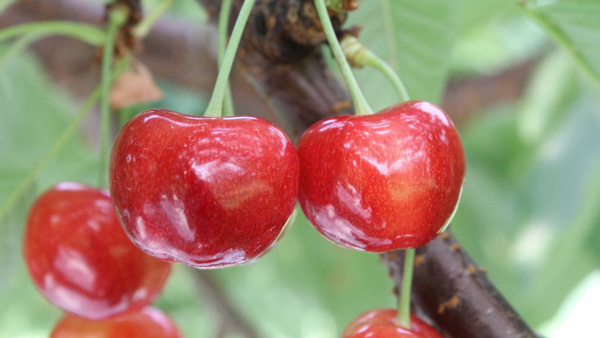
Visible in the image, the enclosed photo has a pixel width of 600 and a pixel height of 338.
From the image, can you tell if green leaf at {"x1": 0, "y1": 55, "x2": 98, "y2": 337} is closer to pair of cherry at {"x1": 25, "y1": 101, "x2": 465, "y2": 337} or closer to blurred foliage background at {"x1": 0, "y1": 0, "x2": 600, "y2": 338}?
blurred foliage background at {"x1": 0, "y1": 0, "x2": 600, "y2": 338}

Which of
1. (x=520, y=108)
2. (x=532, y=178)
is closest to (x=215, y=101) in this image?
(x=532, y=178)

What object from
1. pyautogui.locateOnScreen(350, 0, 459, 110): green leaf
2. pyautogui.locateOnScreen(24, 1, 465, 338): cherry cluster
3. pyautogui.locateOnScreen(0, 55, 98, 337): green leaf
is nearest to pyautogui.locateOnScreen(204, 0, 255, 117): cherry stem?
pyautogui.locateOnScreen(24, 1, 465, 338): cherry cluster

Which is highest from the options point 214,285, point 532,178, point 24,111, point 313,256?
point 24,111

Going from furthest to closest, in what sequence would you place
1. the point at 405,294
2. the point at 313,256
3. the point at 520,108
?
1. the point at 520,108
2. the point at 313,256
3. the point at 405,294

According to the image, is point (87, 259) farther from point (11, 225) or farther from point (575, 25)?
point (575, 25)

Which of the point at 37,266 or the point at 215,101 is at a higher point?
the point at 215,101

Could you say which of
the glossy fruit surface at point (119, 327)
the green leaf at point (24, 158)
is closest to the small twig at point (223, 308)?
the green leaf at point (24, 158)

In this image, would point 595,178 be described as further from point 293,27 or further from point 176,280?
point 176,280

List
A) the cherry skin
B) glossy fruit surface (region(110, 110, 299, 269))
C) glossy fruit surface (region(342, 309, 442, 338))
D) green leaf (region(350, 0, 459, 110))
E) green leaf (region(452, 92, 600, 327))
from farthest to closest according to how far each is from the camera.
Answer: green leaf (region(452, 92, 600, 327)), green leaf (region(350, 0, 459, 110)), the cherry skin, glossy fruit surface (region(342, 309, 442, 338)), glossy fruit surface (region(110, 110, 299, 269))
